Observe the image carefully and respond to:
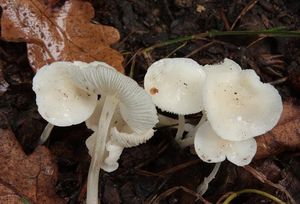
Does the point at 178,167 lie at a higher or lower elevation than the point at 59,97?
lower

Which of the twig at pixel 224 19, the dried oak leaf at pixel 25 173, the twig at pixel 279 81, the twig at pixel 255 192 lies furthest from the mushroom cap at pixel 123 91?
the twig at pixel 224 19

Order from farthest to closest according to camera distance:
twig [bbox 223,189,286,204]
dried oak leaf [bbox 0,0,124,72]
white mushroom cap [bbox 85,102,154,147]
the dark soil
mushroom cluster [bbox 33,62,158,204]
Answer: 1. dried oak leaf [bbox 0,0,124,72]
2. the dark soil
3. twig [bbox 223,189,286,204]
4. white mushroom cap [bbox 85,102,154,147]
5. mushroom cluster [bbox 33,62,158,204]

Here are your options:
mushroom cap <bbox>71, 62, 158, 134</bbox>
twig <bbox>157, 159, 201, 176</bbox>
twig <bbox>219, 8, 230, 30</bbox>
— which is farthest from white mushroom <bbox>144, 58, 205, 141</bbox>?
twig <bbox>219, 8, 230, 30</bbox>

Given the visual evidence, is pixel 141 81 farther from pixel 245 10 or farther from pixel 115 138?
pixel 245 10

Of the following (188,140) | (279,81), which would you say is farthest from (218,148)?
(279,81)

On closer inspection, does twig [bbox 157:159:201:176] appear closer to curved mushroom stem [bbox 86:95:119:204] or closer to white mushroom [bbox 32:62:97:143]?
curved mushroom stem [bbox 86:95:119:204]

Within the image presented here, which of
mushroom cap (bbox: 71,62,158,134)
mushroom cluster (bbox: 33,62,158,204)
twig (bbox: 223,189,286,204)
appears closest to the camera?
mushroom cap (bbox: 71,62,158,134)

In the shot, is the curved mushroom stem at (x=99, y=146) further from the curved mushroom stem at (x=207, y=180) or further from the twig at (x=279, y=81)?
the twig at (x=279, y=81)

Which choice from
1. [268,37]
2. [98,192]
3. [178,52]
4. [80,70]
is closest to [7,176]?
[98,192]

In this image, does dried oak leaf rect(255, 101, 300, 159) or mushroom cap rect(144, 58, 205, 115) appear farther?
dried oak leaf rect(255, 101, 300, 159)
